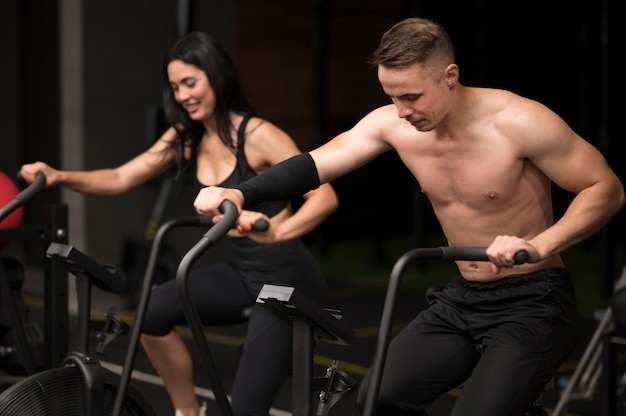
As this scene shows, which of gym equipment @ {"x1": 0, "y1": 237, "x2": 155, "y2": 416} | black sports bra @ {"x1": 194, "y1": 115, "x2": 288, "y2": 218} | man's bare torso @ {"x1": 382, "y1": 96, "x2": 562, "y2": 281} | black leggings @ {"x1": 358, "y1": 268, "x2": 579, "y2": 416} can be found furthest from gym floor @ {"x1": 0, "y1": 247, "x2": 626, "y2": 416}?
black sports bra @ {"x1": 194, "y1": 115, "x2": 288, "y2": 218}

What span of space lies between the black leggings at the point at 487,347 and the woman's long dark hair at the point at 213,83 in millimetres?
1215

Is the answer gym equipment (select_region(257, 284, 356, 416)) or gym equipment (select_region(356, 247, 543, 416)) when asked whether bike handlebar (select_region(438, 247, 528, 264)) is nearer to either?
gym equipment (select_region(356, 247, 543, 416))

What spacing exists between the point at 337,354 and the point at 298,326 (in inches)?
143

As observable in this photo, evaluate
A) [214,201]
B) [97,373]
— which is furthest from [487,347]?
[97,373]

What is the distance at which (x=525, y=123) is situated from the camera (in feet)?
9.99

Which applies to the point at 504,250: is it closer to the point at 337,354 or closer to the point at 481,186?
the point at 481,186

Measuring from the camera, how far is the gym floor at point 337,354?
5.14 m

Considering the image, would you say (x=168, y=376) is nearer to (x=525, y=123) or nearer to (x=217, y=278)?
(x=217, y=278)

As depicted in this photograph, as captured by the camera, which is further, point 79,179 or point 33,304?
point 33,304

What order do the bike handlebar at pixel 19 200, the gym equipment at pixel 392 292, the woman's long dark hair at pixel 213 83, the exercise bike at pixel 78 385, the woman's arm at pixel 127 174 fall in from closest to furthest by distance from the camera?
the gym equipment at pixel 392 292, the exercise bike at pixel 78 385, the bike handlebar at pixel 19 200, the woman's long dark hair at pixel 213 83, the woman's arm at pixel 127 174

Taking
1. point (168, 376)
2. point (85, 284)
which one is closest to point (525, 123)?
point (85, 284)

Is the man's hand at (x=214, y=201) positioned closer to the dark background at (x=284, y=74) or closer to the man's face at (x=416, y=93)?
the man's face at (x=416, y=93)

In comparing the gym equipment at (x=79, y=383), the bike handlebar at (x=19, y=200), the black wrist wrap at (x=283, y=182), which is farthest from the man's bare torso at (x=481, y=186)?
the bike handlebar at (x=19, y=200)

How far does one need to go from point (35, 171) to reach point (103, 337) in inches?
31.9
